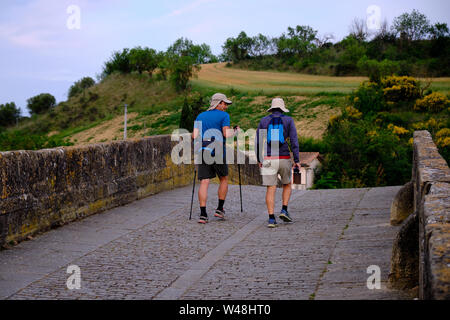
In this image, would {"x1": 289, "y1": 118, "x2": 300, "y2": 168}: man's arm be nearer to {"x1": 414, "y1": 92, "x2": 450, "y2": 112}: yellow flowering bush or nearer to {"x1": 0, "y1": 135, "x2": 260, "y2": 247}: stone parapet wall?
{"x1": 0, "y1": 135, "x2": 260, "y2": 247}: stone parapet wall

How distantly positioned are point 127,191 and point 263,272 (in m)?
5.42

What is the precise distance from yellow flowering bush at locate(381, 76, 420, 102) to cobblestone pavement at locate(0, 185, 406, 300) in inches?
1660

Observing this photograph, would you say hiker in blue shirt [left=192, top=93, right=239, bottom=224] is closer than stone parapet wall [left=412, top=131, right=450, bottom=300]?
No

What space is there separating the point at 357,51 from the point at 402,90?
3613 cm

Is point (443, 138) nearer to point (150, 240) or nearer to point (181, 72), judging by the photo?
point (150, 240)

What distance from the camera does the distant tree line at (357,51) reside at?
7675 centimetres

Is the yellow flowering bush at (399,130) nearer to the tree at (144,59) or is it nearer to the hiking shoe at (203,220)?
the hiking shoe at (203,220)

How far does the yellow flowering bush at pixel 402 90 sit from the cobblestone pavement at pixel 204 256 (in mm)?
42173

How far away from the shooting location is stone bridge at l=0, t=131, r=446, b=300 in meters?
5.76

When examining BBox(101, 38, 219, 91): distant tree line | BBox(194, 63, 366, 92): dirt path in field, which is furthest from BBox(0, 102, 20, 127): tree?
BBox(194, 63, 366, 92): dirt path in field

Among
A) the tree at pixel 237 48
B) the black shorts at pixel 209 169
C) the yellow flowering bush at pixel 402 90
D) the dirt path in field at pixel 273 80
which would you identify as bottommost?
the black shorts at pixel 209 169

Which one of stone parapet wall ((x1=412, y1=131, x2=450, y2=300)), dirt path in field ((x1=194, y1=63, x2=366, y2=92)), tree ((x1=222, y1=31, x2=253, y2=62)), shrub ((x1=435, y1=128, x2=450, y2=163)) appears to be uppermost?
tree ((x1=222, y1=31, x2=253, y2=62))

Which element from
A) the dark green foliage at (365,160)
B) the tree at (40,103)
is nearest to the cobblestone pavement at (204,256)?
the dark green foliage at (365,160)

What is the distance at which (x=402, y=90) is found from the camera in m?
50.8
